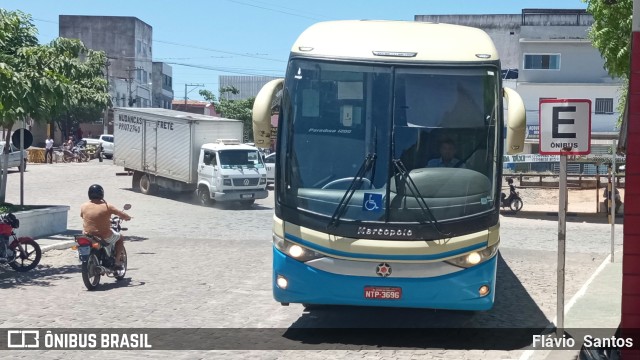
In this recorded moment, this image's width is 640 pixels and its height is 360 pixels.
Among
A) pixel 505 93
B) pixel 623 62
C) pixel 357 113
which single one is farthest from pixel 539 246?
pixel 357 113

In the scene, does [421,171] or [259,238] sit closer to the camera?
[421,171]

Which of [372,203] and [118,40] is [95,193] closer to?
[372,203]

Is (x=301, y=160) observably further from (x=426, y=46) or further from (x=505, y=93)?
(x=505, y=93)

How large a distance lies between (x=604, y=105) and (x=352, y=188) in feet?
161

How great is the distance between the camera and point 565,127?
375 inches

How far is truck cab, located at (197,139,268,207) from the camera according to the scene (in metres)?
29.4

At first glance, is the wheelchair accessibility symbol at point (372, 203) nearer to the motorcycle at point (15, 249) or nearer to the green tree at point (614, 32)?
the motorcycle at point (15, 249)

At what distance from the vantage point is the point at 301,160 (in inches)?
372

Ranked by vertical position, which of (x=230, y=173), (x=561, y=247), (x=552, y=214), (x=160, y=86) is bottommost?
(x=552, y=214)

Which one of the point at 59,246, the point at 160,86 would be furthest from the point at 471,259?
the point at 160,86

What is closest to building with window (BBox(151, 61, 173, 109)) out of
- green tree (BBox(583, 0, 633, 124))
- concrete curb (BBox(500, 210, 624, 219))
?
concrete curb (BBox(500, 210, 624, 219))

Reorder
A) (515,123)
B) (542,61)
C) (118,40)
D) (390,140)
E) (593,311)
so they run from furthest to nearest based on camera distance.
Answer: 1. (118,40)
2. (542,61)
3. (593,311)
4. (515,123)
5. (390,140)

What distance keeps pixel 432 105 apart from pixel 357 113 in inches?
33.2

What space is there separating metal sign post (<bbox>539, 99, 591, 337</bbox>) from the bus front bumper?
86 centimetres
